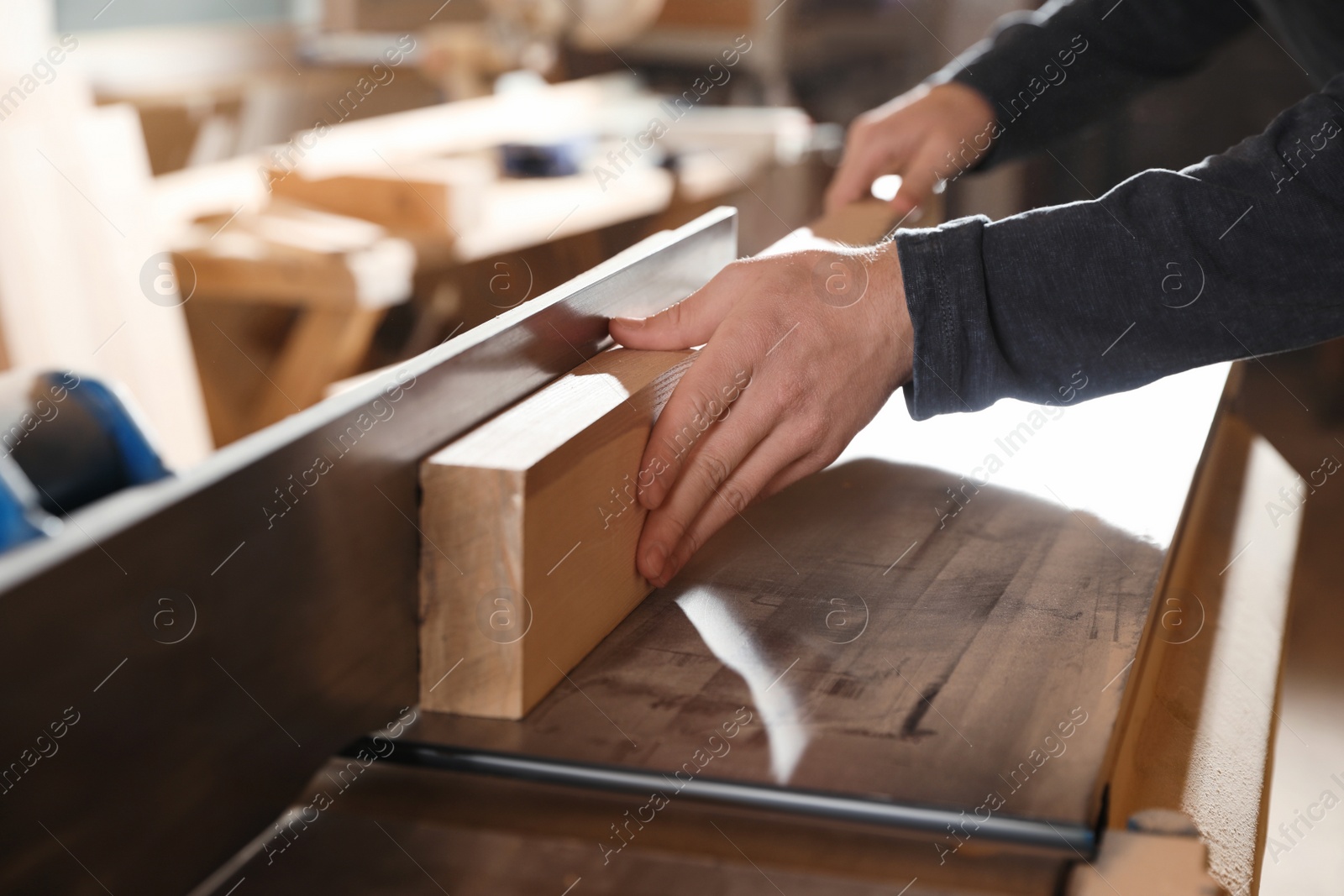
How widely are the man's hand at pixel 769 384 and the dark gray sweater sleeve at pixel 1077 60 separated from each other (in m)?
0.67

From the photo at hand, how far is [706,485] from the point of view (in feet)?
2.46

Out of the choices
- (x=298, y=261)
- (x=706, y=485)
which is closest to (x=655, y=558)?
(x=706, y=485)

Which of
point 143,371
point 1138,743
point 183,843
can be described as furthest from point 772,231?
point 183,843

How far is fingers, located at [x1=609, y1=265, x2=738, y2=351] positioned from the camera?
0.77 metres

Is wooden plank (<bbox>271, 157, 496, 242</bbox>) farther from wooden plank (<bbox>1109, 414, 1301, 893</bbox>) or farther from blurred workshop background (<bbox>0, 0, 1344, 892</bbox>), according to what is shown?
wooden plank (<bbox>1109, 414, 1301, 893</bbox>)

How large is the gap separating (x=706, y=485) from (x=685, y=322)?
0.13 m

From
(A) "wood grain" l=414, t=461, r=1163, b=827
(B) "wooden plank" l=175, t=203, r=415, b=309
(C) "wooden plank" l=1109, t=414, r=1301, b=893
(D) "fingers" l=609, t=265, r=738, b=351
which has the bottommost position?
(C) "wooden plank" l=1109, t=414, r=1301, b=893

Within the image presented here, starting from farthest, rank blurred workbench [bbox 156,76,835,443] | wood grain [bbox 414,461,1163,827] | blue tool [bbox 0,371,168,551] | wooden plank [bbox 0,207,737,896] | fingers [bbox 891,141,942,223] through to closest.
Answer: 1. blurred workbench [bbox 156,76,835,443]
2. fingers [bbox 891,141,942,223]
3. blue tool [bbox 0,371,168,551]
4. wood grain [bbox 414,461,1163,827]
5. wooden plank [bbox 0,207,737,896]

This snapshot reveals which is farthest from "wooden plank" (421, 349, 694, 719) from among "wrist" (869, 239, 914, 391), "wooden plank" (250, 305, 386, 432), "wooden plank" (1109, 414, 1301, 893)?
"wooden plank" (250, 305, 386, 432)

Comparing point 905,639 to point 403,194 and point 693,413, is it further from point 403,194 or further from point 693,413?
point 403,194

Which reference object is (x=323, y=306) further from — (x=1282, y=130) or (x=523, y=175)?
(x=1282, y=130)

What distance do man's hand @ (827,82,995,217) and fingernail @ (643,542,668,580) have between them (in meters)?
0.68

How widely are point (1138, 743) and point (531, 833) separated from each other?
1.23ft

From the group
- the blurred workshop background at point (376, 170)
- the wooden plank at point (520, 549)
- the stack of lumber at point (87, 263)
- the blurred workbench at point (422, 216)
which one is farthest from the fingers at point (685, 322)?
the stack of lumber at point (87, 263)
